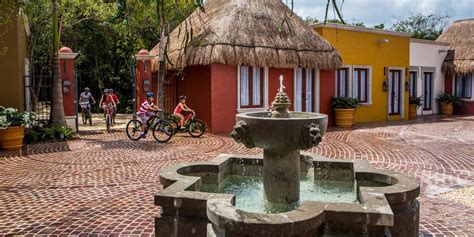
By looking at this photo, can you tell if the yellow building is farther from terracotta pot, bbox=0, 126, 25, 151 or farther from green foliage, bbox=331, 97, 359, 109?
terracotta pot, bbox=0, 126, 25, 151

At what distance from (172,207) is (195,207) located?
0.79 feet

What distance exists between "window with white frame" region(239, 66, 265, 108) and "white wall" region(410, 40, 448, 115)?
382 inches

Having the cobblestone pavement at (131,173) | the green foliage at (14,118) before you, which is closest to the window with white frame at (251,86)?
the cobblestone pavement at (131,173)

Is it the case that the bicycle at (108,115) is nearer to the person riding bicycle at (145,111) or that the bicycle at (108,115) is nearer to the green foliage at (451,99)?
the person riding bicycle at (145,111)

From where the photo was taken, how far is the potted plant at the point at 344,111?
635 inches

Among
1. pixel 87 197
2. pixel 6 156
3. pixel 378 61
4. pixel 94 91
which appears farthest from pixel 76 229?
pixel 94 91

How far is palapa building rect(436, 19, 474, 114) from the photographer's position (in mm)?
21578

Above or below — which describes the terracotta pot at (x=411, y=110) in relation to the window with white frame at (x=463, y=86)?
below

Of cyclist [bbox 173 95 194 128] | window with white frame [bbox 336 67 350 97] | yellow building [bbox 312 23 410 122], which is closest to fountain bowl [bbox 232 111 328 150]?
cyclist [bbox 173 95 194 128]

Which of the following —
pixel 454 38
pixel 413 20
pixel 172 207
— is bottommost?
pixel 172 207

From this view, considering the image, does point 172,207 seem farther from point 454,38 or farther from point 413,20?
point 413,20

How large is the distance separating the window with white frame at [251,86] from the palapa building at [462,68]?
12381 millimetres

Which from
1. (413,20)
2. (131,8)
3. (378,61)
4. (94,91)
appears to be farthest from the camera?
(413,20)

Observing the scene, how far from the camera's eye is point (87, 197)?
6301 mm
